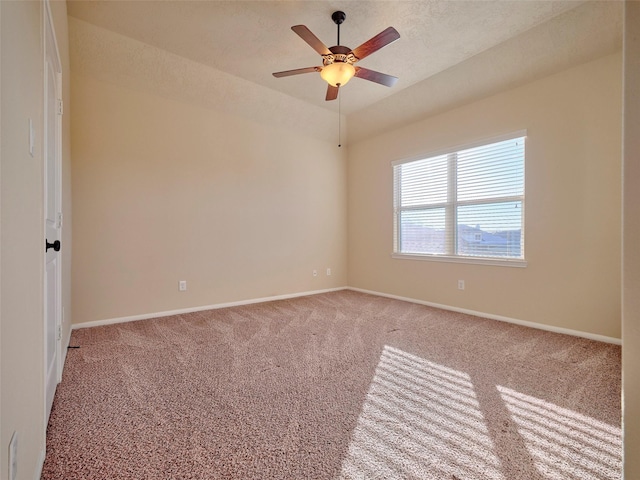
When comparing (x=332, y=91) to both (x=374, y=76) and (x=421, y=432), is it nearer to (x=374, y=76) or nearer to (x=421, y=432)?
(x=374, y=76)

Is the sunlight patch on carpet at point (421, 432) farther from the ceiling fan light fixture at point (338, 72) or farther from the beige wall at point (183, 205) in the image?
the beige wall at point (183, 205)

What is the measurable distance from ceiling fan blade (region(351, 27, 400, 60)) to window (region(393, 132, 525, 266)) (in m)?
1.97

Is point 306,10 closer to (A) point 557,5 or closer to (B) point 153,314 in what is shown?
(A) point 557,5

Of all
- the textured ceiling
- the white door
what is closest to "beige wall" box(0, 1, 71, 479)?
the white door

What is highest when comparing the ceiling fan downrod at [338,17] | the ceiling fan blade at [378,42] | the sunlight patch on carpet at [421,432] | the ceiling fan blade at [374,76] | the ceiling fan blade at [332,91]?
the ceiling fan downrod at [338,17]

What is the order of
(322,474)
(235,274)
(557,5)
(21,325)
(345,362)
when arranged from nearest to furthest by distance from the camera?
1. (21,325)
2. (322,474)
3. (345,362)
4. (557,5)
5. (235,274)

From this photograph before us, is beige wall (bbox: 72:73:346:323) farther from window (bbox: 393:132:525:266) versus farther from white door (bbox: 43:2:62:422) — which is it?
window (bbox: 393:132:525:266)

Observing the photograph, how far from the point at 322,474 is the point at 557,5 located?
3.77m

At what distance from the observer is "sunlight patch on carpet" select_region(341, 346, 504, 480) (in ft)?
4.09

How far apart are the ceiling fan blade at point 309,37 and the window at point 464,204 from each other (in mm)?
2291

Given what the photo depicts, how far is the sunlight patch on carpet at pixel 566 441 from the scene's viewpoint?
1251 mm

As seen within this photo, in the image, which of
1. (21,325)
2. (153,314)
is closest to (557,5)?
(21,325)

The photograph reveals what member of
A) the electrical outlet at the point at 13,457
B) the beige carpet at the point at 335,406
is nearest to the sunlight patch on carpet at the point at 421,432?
the beige carpet at the point at 335,406

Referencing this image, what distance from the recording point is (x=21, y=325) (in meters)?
0.99
